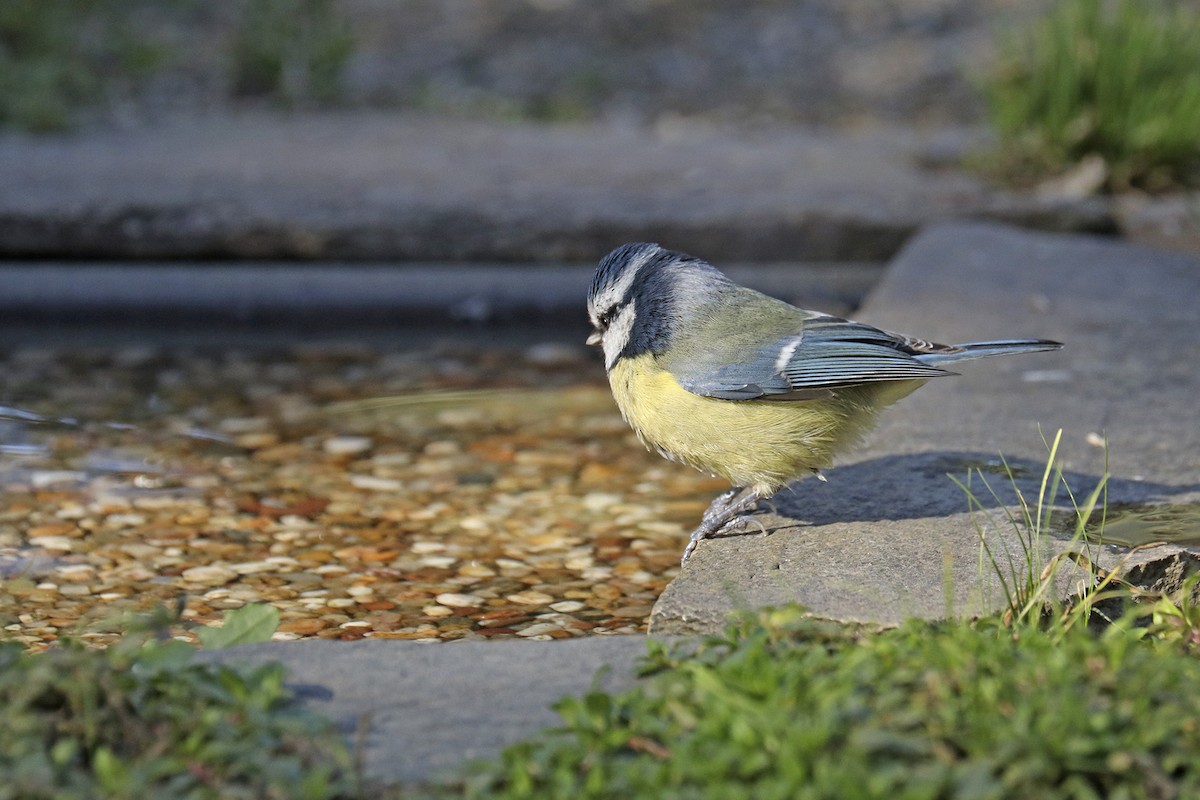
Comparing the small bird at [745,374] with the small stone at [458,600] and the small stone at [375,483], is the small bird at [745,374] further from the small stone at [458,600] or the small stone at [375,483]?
the small stone at [375,483]

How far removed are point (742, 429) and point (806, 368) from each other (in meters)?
0.17

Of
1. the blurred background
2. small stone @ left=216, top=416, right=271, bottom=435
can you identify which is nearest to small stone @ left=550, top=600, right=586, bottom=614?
small stone @ left=216, top=416, right=271, bottom=435

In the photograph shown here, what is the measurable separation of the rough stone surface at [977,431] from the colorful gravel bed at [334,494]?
39 cm

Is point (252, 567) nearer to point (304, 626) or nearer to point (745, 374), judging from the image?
point (304, 626)

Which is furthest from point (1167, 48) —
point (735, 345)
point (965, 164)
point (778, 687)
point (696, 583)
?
point (778, 687)

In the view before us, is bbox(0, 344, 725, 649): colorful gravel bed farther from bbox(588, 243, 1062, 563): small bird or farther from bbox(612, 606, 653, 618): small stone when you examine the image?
bbox(588, 243, 1062, 563): small bird

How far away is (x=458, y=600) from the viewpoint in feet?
8.65

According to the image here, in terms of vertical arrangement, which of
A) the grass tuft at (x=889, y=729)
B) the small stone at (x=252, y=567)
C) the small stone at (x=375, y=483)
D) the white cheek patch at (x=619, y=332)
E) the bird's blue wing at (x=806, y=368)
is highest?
the white cheek patch at (x=619, y=332)

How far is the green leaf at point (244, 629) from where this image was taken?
1980 millimetres

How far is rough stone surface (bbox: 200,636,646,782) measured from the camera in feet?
5.57

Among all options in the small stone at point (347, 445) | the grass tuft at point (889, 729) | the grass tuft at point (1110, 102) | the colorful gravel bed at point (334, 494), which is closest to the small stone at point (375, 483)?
the colorful gravel bed at point (334, 494)

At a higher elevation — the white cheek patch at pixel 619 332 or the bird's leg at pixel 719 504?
the white cheek patch at pixel 619 332

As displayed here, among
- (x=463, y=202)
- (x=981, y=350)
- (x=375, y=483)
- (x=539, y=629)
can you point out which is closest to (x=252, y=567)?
(x=375, y=483)

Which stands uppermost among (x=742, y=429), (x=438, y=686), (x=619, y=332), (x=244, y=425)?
(x=619, y=332)
